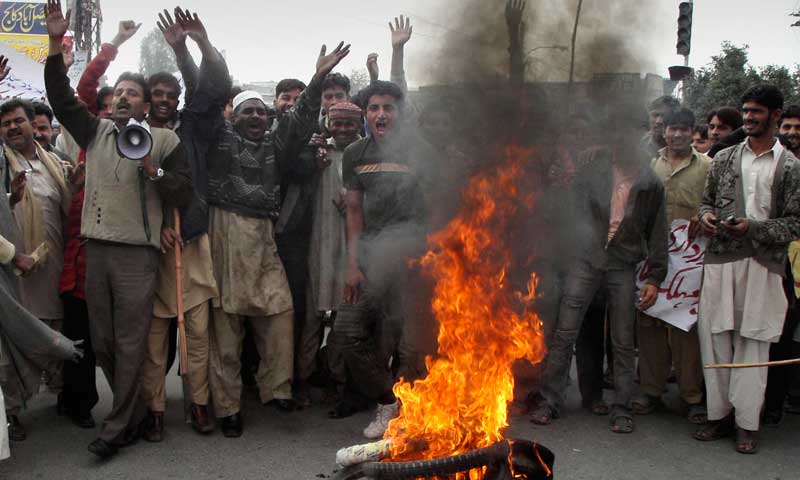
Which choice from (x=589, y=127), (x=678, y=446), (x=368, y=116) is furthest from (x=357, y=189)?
(x=678, y=446)

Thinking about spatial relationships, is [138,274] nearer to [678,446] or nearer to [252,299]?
[252,299]

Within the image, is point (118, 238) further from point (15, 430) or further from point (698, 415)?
point (698, 415)

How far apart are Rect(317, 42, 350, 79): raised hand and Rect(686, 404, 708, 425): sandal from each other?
3.61 m

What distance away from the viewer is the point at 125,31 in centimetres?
580

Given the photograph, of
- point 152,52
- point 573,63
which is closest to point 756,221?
point 573,63

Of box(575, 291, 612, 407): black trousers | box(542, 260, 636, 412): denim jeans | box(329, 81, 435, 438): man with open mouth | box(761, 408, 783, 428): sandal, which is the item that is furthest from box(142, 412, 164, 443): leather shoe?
box(761, 408, 783, 428): sandal

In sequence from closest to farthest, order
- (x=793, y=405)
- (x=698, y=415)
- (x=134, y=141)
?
(x=134, y=141) → (x=698, y=415) → (x=793, y=405)

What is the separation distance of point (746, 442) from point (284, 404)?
3.18 meters

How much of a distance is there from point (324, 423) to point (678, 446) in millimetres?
2435

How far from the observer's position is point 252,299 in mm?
4922

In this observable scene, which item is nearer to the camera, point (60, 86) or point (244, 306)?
point (60, 86)

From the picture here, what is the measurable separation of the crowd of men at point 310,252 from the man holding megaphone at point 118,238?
0.01m

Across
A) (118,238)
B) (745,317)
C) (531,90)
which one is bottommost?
(745,317)

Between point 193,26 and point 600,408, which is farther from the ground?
point 193,26
